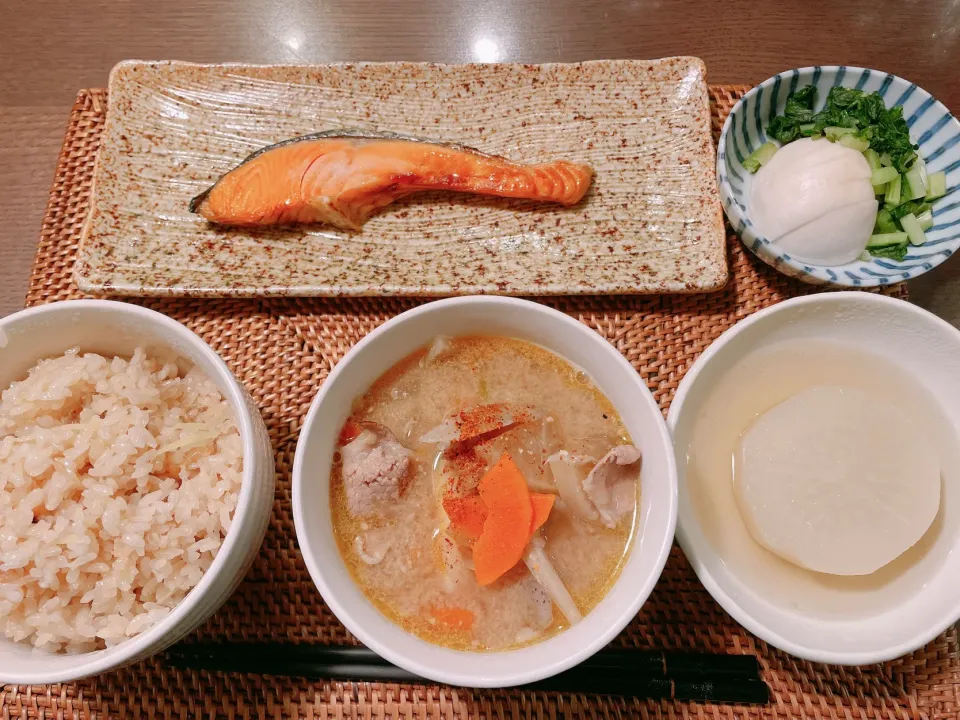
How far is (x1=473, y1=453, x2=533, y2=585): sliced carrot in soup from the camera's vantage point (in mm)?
1076

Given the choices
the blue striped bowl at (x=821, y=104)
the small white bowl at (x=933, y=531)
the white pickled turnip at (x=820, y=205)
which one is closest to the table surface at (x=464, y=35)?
the blue striped bowl at (x=821, y=104)

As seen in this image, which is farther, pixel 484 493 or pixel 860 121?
pixel 860 121

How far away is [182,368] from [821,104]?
67.7 inches

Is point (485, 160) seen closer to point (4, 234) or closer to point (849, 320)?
point (849, 320)

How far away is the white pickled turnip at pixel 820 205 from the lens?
59.7 inches

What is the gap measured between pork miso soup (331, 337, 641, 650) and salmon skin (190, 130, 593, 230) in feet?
1.88

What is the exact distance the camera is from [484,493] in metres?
1.11

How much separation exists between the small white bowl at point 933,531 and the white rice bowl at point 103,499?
827 mm

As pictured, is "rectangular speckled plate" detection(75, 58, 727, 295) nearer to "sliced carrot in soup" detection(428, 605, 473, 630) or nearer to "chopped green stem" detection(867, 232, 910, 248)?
"chopped green stem" detection(867, 232, 910, 248)

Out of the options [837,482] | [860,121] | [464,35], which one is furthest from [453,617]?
[464,35]

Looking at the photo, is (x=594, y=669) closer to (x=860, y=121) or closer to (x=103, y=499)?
(x=103, y=499)

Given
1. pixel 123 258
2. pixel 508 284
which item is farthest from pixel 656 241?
pixel 123 258

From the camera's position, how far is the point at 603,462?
3.59ft

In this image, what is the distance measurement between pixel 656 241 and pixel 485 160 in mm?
493
